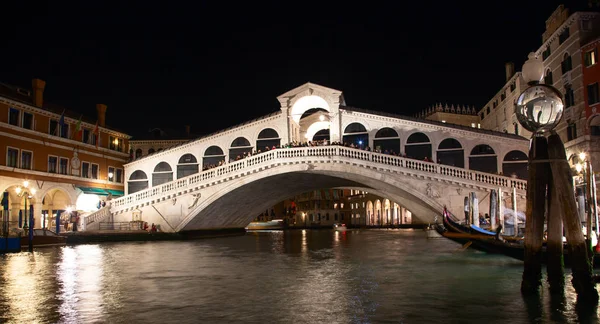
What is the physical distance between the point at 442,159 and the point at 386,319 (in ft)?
83.0

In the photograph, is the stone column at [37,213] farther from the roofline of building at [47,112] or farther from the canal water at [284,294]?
the canal water at [284,294]

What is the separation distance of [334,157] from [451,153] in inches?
348

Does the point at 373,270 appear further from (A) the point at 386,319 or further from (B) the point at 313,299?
(A) the point at 386,319

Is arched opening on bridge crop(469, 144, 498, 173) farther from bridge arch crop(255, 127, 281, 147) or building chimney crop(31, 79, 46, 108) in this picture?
building chimney crop(31, 79, 46, 108)

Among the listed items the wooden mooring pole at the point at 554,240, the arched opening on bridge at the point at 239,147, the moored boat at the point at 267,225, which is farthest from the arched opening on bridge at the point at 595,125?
the moored boat at the point at 267,225

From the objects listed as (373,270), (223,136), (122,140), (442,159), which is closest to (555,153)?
(373,270)

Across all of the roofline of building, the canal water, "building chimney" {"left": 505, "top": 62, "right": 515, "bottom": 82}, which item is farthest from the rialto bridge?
the canal water

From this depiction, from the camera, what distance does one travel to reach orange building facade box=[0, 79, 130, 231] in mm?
28916

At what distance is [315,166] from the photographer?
25953 millimetres

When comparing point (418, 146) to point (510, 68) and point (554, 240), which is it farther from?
point (554, 240)

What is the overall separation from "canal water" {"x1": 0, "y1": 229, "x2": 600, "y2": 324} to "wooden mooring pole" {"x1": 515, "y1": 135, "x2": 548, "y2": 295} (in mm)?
339

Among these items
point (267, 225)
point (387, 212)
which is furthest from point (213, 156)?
point (267, 225)

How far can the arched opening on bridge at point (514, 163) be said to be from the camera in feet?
95.0

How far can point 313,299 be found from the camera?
784cm
